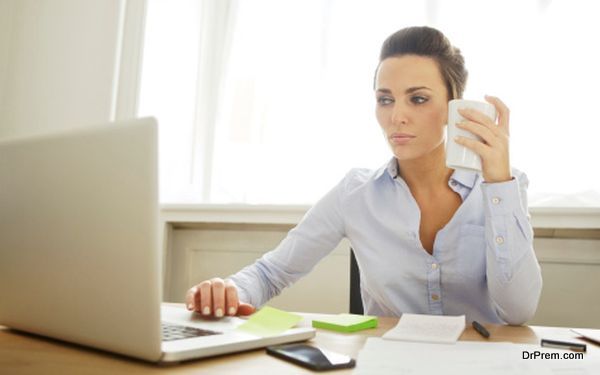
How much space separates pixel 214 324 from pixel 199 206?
1.25m

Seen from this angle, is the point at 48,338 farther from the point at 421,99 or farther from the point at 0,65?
the point at 0,65

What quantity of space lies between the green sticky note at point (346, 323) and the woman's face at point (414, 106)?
1.69 ft

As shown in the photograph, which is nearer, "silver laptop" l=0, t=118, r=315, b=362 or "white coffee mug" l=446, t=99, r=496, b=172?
"silver laptop" l=0, t=118, r=315, b=362

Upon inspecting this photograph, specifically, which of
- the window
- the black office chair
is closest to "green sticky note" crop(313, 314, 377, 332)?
the black office chair

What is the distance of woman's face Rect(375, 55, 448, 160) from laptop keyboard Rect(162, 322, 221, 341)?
2.42ft

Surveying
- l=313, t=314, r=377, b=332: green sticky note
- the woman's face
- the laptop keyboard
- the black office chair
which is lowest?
the black office chair

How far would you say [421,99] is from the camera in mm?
1300

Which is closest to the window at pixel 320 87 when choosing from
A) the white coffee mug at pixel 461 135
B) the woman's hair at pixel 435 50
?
the woman's hair at pixel 435 50

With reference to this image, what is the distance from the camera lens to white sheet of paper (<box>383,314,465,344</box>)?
0.78 metres

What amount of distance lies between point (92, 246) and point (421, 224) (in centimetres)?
91

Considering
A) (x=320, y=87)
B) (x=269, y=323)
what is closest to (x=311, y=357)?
(x=269, y=323)

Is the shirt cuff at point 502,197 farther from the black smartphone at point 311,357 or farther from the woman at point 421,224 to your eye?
the black smartphone at point 311,357

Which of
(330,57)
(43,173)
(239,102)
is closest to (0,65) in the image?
(239,102)

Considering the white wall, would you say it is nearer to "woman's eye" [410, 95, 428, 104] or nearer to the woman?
the woman
